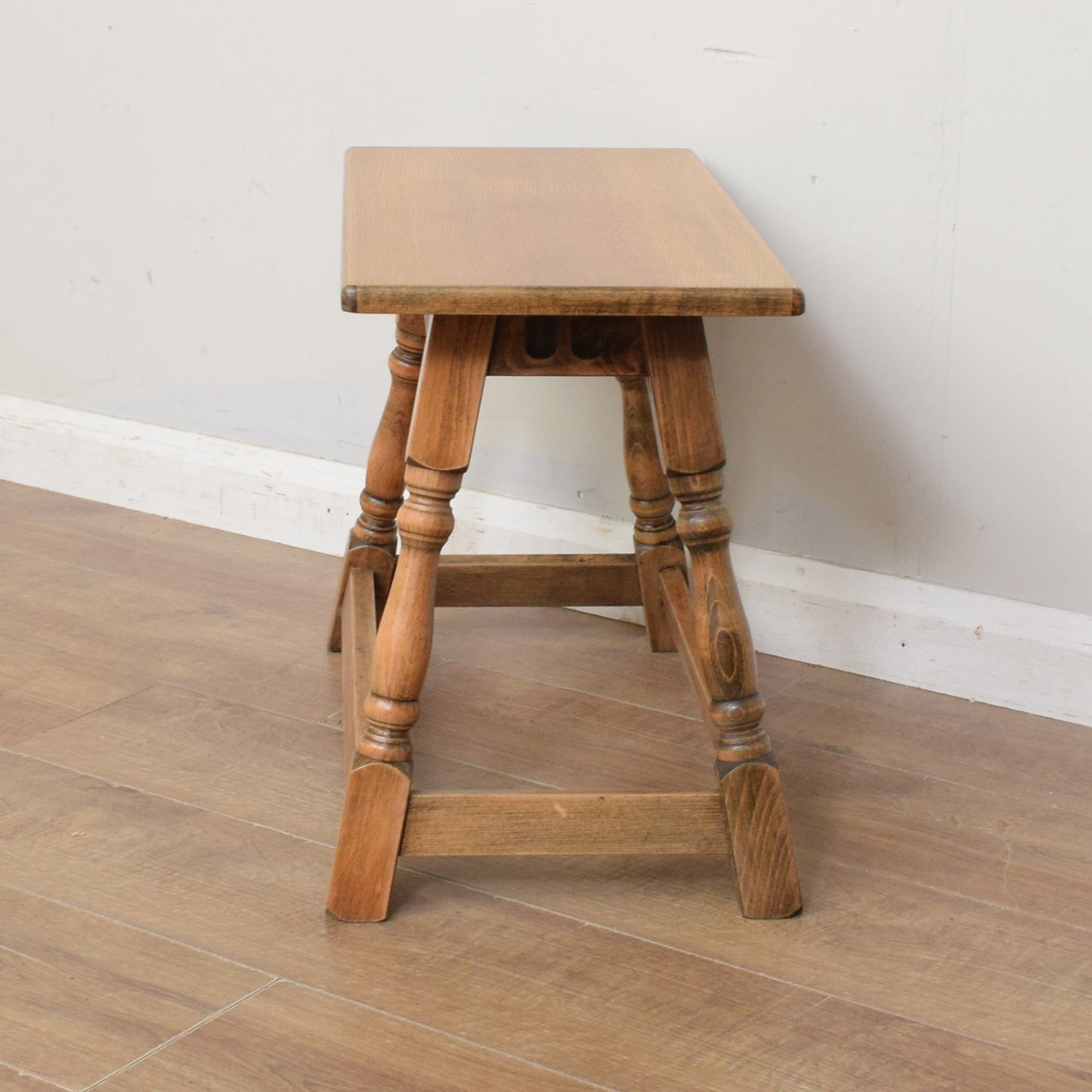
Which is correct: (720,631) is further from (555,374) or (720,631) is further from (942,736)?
(942,736)

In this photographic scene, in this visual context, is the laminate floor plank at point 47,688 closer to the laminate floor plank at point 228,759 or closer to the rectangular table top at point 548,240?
the laminate floor plank at point 228,759

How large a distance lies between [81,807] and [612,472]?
77 cm

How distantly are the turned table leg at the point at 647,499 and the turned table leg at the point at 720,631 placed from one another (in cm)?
44

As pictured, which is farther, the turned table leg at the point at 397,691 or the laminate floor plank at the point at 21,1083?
the turned table leg at the point at 397,691

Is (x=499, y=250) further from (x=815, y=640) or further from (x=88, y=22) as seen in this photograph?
(x=88, y=22)

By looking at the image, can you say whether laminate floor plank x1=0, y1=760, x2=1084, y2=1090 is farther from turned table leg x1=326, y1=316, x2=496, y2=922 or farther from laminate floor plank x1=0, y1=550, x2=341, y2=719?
laminate floor plank x1=0, y1=550, x2=341, y2=719

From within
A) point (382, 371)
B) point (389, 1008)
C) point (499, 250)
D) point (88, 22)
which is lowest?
point (389, 1008)

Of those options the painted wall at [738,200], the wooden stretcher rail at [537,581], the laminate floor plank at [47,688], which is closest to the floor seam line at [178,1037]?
the laminate floor plank at [47,688]

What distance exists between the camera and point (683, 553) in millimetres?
1636

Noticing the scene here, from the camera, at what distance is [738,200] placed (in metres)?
1.59

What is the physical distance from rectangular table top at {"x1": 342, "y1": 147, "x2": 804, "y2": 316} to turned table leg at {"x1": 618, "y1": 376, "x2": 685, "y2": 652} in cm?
26

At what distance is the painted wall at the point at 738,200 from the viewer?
145 cm

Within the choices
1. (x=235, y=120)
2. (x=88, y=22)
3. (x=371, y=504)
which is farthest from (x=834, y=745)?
(x=88, y=22)

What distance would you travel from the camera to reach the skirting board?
1.55 m
